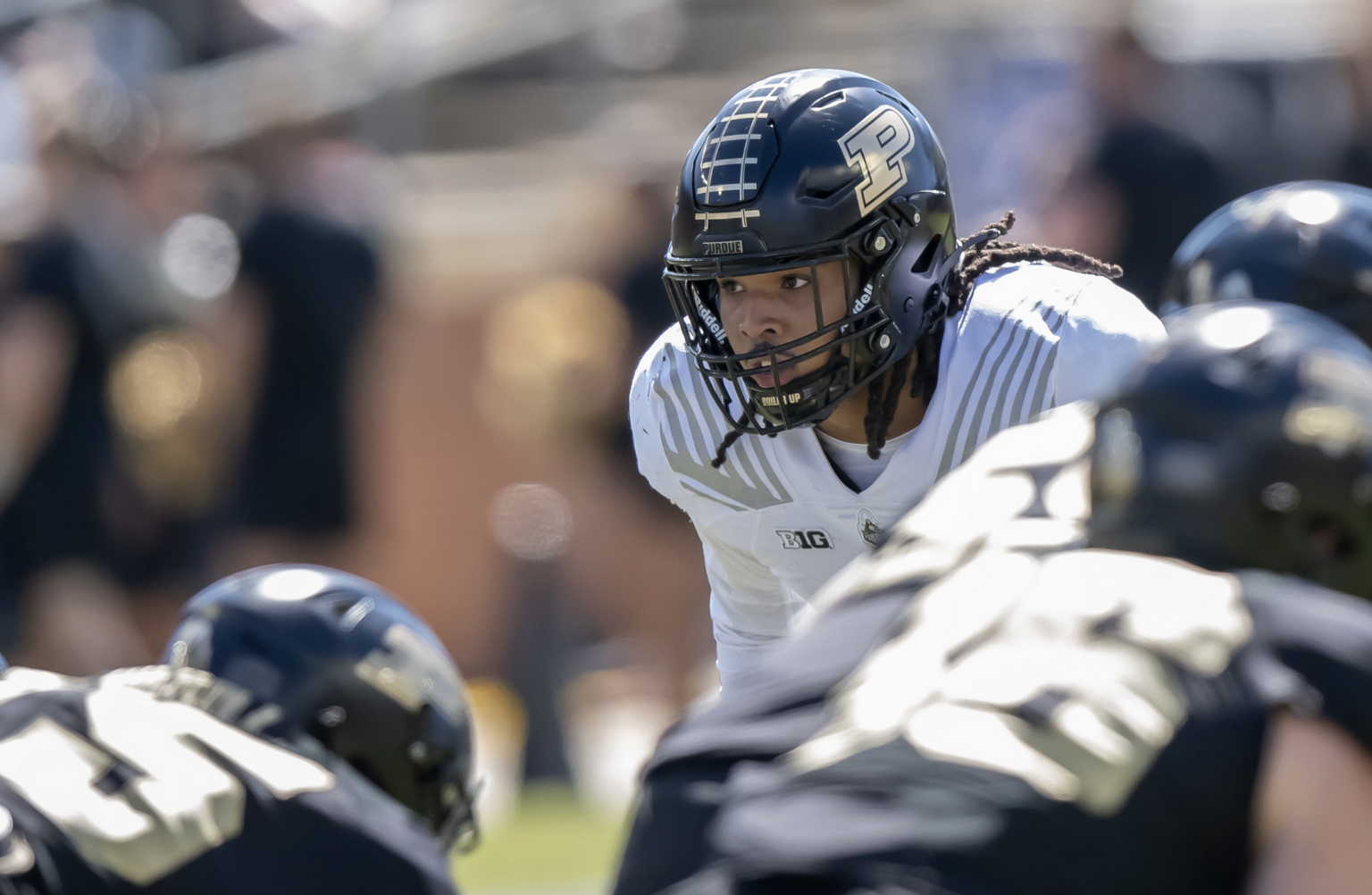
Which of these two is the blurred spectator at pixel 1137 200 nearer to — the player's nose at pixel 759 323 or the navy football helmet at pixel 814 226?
the navy football helmet at pixel 814 226

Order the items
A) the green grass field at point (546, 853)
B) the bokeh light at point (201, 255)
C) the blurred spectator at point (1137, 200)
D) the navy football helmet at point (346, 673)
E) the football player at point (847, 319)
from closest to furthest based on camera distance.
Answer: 1. the navy football helmet at point (346, 673)
2. the football player at point (847, 319)
3. the green grass field at point (546, 853)
4. the blurred spectator at point (1137, 200)
5. the bokeh light at point (201, 255)

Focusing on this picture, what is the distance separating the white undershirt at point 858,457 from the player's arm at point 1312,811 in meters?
1.81

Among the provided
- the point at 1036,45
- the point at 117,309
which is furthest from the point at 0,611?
the point at 1036,45

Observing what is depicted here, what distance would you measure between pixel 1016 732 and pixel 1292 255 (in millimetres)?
2420

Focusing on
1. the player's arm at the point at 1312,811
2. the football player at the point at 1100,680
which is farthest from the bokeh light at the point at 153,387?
the player's arm at the point at 1312,811

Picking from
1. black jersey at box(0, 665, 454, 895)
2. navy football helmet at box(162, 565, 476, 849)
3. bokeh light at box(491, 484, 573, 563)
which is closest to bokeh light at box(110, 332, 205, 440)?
bokeh light at box(491, 484, 573, 563)

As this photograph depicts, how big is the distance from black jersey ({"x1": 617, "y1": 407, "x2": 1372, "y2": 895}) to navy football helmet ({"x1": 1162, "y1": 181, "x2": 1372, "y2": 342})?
2078mm

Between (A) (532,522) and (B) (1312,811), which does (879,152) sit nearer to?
(B) (1312,811)

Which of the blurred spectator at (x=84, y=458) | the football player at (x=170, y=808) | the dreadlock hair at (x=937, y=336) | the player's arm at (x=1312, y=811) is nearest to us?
the player's arm at (x=1312, y=811)

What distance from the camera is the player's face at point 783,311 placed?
11.5 feet

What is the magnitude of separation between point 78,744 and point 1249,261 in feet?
8.74

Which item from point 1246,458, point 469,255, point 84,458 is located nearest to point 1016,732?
point 1246,458

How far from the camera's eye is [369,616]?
325cm

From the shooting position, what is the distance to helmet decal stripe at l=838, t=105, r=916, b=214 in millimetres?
3518
